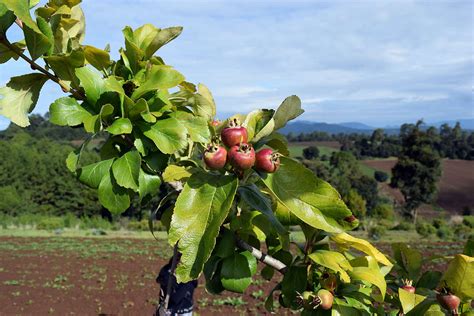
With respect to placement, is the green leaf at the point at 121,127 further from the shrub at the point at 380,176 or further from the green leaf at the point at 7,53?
the shrub at the point at 380,176

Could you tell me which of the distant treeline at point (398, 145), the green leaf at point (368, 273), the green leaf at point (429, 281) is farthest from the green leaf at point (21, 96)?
the distant treeline at point (398, 145)

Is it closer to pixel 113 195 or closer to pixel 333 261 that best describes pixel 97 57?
pixel 113 195

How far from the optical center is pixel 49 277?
12.9 m

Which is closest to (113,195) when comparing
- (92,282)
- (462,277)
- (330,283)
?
(330,283)

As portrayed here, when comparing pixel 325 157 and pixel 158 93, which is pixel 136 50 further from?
pixel 325 157

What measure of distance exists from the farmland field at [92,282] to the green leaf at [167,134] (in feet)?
27.8

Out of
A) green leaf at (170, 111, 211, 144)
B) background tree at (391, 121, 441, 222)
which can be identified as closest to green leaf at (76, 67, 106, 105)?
green leaf at (170, 111, 211, 144)

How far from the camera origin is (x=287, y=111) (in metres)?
1.06

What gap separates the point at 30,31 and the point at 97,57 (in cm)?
18

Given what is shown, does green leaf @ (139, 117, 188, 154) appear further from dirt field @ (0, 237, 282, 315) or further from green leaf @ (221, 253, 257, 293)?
dirt field @ (0, 237, 282, 315)

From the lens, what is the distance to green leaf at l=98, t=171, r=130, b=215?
3.66 ft

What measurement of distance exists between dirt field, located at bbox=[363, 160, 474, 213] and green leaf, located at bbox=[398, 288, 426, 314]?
178 feet

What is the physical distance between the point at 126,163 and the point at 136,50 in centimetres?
31

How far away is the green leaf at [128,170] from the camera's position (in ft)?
3.57
